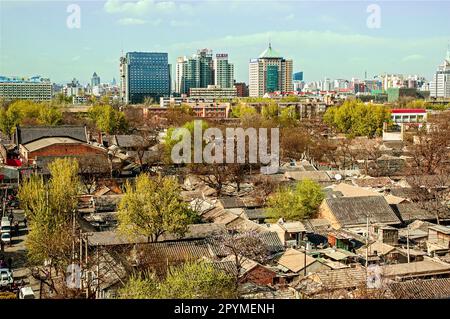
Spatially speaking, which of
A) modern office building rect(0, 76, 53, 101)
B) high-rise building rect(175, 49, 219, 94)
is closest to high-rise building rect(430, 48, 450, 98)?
high-rise building rect(175, 49, 219, 94)

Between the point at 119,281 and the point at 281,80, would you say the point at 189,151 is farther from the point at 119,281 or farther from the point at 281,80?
the point at 281,80

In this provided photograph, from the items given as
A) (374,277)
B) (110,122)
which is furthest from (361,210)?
(110,122)

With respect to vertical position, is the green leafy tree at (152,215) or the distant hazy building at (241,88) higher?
the distant hazy building at (241,88)

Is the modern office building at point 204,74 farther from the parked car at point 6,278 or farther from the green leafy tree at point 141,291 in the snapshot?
the green leafy tree at point 141,291

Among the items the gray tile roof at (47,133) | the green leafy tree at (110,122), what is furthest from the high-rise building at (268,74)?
the gray tile roof at (47,133)

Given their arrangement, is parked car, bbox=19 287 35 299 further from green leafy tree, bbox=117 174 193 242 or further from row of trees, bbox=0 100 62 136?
row of trees, bbox=0 100 62 136

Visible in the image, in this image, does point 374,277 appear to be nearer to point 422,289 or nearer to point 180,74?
point 422,289

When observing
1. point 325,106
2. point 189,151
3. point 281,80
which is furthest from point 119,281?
point 281,80
